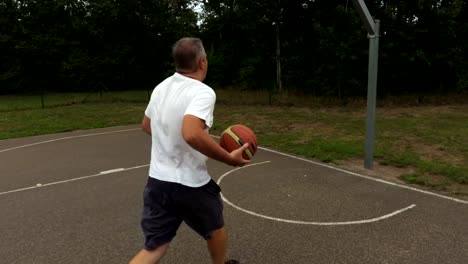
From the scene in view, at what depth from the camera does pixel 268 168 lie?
22.2ft

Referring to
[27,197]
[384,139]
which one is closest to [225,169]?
[27,197]

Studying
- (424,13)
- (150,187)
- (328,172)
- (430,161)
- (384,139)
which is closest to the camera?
(150,187)

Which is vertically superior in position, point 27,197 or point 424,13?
point 424,13

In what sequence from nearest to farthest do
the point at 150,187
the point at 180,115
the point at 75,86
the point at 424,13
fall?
the point at 180,115
the point at 150,187
the point at 424,13
the point at 75,86

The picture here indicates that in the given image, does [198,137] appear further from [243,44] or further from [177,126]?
[243,44]

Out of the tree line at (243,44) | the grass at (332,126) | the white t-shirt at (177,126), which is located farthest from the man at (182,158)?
the tree line at (243,44)

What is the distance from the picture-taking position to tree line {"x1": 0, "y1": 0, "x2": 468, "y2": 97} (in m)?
17.2

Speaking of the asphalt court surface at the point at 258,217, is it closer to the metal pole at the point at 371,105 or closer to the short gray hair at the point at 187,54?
the metal pole at the point at 371,105

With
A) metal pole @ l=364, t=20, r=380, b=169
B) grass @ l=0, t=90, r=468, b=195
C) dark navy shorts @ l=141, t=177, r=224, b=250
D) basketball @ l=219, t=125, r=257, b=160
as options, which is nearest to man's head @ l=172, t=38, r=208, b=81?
basketball @ l=219, t=125, r=257, b=160

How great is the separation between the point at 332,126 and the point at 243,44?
54.0ft

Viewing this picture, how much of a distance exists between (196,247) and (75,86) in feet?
98.3

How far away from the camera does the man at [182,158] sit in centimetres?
233

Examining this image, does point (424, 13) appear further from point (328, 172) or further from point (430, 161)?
point (328, 172)

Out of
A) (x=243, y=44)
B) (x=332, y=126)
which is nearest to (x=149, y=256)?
(x=332, y=126)
